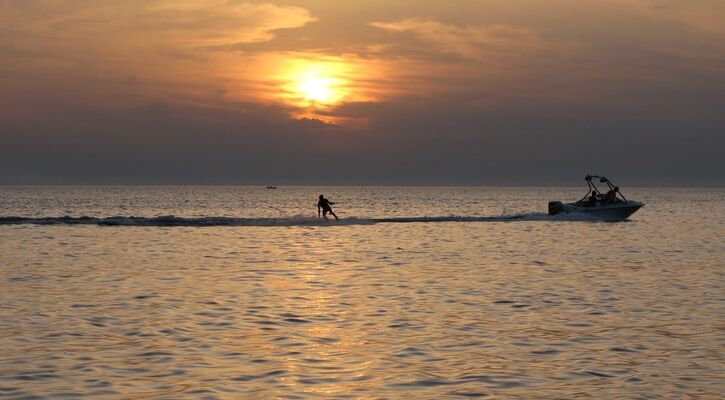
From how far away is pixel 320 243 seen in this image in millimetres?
47094

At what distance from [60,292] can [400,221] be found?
5376 centimetres

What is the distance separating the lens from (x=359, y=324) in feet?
Result: 61.3

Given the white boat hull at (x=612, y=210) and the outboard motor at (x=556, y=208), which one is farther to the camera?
the outboard motor at (x=556, y=208)

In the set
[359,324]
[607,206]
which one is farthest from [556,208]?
[359,324]

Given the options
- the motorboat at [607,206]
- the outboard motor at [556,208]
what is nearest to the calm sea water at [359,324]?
the motorboat at [607,206]

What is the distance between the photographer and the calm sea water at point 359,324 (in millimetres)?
13227

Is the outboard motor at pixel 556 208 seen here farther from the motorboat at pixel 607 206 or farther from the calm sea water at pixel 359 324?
the calm sea water at pixel 359 324

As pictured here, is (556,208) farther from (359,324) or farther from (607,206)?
(359,324)

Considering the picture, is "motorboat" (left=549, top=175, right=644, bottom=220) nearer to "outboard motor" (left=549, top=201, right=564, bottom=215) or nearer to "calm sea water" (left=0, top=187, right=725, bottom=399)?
"outboard motor" (left=549, top=201, right=564, bottom=215)

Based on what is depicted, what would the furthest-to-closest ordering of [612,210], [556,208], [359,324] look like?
[556,208] → [612,210] → [359,324]

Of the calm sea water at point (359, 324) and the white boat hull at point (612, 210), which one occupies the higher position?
the white boat hull at point (612, 210)

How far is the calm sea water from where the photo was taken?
13227 millimetres

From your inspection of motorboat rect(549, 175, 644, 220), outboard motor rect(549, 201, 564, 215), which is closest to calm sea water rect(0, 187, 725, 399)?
motorboat rect(549, 175, 644, 220)

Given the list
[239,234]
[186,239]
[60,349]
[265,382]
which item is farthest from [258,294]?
[239,234]
